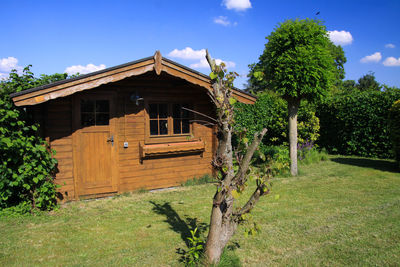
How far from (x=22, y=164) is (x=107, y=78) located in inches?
94.2

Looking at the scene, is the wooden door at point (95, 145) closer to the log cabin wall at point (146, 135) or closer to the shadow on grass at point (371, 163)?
the log cabin wall at point (146, 135)

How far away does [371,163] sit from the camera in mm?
10461

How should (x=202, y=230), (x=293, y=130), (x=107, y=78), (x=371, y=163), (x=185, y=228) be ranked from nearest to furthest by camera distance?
1. (x=202, y=230)
2. (x=185, y=228)
3. (x=107, y=78)
4. (x=293, y=130)
5. (x=371, y=163)

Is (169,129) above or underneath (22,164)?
above

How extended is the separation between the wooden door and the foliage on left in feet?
2.13

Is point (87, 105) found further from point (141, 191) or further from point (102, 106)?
point (141, 191)

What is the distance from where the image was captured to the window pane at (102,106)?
685 centimetres

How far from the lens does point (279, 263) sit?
374 centimetres

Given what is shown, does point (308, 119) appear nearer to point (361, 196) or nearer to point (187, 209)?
point (361, 196)

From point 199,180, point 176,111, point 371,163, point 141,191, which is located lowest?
point 141,191

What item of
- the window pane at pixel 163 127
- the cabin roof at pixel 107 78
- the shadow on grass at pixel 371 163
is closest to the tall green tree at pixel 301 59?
the cabin roof at pixel 107 78

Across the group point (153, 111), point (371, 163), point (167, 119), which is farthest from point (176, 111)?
point (371, 163)

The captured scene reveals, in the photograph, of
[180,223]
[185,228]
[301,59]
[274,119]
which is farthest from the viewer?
[274,119]

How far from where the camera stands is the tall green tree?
25.6ft
